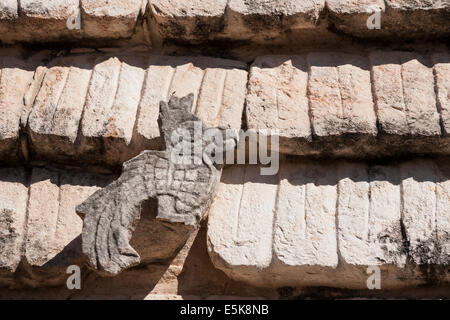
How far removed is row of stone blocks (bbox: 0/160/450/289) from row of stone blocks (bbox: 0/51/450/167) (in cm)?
14

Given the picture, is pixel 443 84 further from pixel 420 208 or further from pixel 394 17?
pixel 420 208

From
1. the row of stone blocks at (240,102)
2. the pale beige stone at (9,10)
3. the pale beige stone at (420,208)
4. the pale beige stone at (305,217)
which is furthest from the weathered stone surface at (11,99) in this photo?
the pale beige stone at (420,208)

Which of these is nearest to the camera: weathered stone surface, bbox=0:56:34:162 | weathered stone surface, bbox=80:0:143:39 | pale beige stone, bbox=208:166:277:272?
pale beige stone, bbox=208:166:277:272

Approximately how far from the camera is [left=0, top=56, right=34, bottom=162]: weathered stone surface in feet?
13.4

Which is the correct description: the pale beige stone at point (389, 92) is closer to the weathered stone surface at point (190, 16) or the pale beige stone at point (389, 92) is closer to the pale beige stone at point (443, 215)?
the pale beige stone at point (443, 215)

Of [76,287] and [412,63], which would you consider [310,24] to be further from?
[76,287]

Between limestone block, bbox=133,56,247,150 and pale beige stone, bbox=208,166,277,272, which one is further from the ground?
limestone block, bbox=133,56,247,150

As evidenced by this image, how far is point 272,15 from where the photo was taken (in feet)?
13.6

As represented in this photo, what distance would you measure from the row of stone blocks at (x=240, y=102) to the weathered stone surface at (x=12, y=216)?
117 mm

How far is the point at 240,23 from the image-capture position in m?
4.18

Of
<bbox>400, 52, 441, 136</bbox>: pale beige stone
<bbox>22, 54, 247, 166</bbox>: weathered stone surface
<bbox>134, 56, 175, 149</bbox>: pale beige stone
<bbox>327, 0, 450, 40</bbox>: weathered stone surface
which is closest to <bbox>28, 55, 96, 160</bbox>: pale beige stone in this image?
<bbox>22, 54, 247, 166</bbox>: weathered stone surface

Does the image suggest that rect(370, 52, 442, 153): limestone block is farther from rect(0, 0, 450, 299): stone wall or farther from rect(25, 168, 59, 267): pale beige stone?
rect(25, 168, 59, 267): pale beige stone

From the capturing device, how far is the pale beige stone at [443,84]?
384 cm

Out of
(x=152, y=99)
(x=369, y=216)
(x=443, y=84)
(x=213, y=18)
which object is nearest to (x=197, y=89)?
(x=152, y=99)
